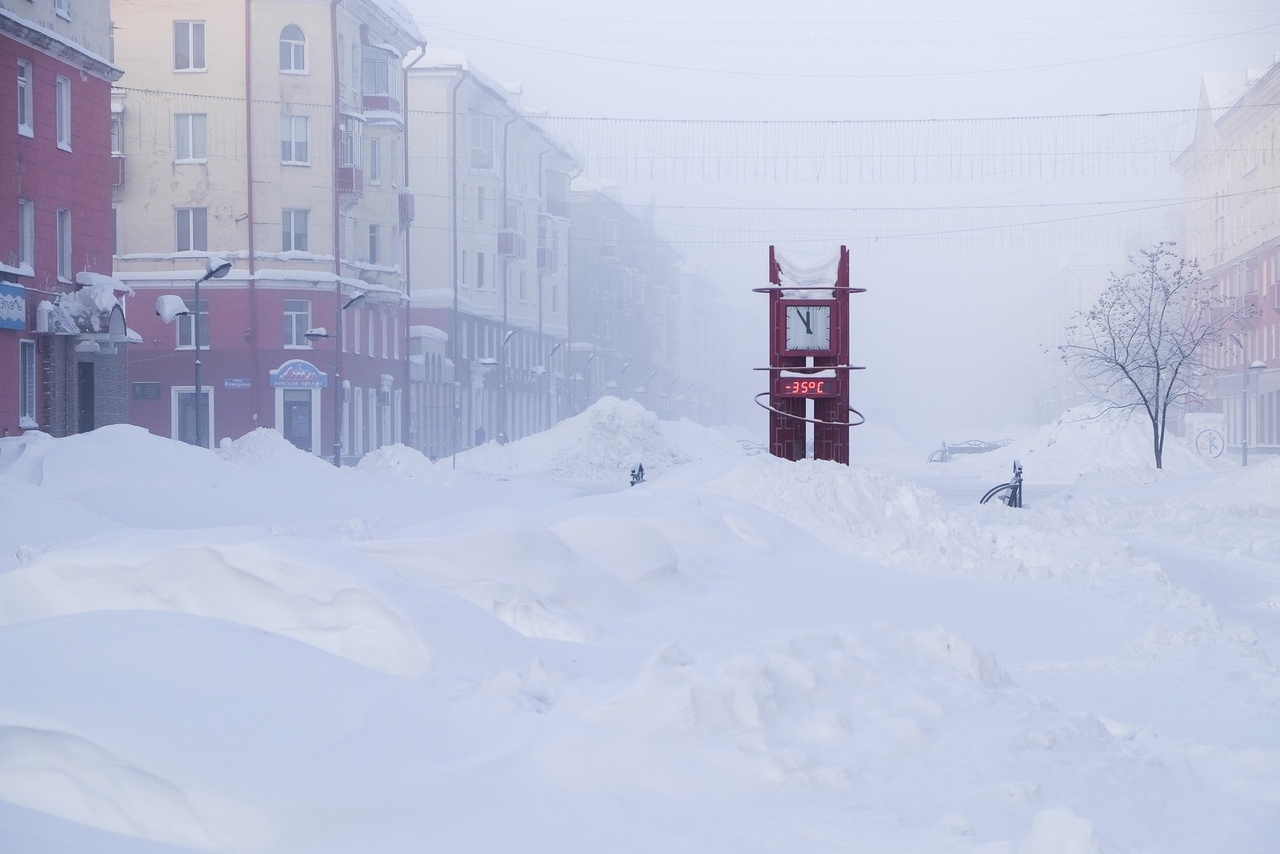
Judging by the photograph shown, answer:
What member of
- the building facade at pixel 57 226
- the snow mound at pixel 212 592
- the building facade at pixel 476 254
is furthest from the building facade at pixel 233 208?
the snow mound at pixel 212 592

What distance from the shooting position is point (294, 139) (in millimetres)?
45219

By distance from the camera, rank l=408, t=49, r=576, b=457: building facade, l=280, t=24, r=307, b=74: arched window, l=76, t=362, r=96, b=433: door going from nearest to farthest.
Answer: l=76, t=362, r=96, b=433: door
l=280, t=24, r=307, b=74: arched window
l=408, t=49, r=576, b=457: building facade

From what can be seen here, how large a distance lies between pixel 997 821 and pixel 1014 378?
463 feet

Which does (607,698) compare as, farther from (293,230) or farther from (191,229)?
(191,229)

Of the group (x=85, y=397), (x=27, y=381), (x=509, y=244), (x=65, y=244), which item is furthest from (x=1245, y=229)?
(x=27, y=381)

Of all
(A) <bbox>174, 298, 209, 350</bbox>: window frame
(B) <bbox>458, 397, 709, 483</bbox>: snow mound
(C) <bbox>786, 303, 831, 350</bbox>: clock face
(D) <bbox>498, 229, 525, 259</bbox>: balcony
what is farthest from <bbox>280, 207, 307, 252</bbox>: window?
(C) <bbox>786, 303, 831, 350</bbox>: clock face

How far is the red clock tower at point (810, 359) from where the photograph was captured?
62.7 ft

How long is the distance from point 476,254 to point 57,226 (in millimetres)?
31664

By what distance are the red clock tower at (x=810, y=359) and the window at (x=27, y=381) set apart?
1748 centimetres

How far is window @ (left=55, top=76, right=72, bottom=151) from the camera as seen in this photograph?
3014 centimetres

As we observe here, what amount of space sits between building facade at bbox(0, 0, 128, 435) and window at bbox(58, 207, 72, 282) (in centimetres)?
2

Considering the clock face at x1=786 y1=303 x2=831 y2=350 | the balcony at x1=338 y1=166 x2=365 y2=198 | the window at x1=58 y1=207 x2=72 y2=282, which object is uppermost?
the balcony at x1=338 y1=166 x2=365 y2=198

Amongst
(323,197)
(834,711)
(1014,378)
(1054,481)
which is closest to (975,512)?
(834,711)

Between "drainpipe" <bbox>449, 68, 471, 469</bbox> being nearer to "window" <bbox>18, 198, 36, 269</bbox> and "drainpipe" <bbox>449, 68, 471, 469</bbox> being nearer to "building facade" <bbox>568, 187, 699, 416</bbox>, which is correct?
"building facade" <bbox>568, 187, 699, 416</bbox>
